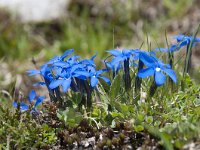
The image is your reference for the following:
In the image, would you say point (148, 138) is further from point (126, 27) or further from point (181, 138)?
point (126, 27)

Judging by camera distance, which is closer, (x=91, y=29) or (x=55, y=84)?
(x=55, y=84)

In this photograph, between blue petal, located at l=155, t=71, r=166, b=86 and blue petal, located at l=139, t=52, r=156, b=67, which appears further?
blue petal, located at l=139, t=52, r=156, b=67

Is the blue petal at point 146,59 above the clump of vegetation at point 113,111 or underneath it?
above

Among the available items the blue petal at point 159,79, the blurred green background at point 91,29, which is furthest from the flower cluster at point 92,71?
the blurred green background at point 91,29

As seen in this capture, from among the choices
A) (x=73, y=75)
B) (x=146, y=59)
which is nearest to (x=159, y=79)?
(x=146, y=59)

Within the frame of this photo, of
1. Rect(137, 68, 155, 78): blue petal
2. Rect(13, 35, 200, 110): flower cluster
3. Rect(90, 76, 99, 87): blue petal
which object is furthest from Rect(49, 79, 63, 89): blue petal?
Rect(137, 68, 155, 78): blue petal

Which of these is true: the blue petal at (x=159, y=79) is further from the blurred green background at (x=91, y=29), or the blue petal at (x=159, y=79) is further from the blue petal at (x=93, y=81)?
the blurred green background at (x=91, y=29)

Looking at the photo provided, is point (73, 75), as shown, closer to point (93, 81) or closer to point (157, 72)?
point (93, 81)

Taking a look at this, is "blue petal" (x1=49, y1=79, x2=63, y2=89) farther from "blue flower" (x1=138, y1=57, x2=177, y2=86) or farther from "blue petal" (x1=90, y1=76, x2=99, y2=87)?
"blue flower" (x1=138, y1=57, x2=177, y2=86)

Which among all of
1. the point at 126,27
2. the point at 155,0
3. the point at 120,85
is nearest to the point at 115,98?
the point at 120,85
